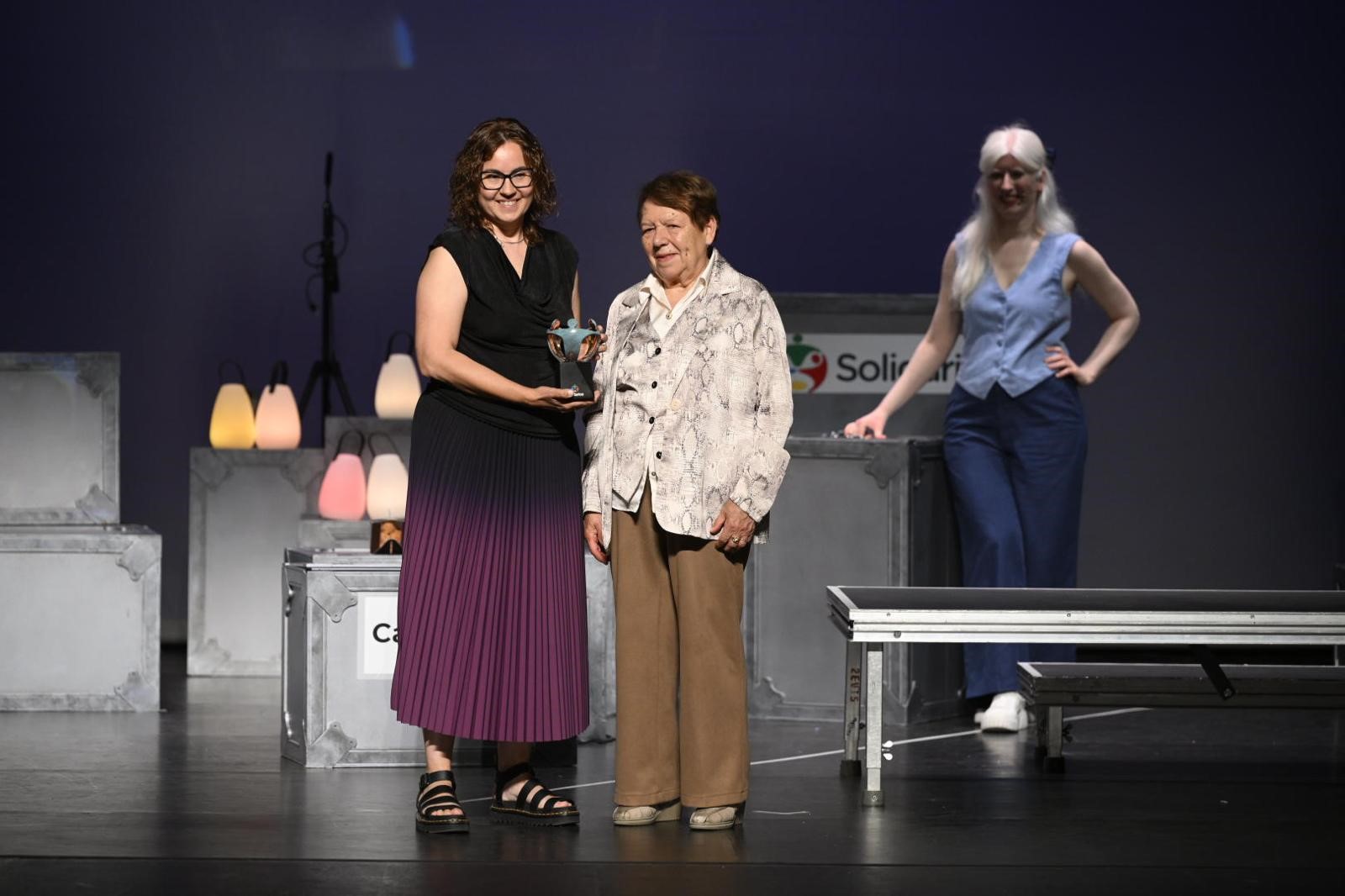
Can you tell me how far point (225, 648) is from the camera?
689 centimetres

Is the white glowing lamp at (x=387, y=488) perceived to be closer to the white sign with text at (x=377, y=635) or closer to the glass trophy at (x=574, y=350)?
the white sign with text at (x=377, y=635)

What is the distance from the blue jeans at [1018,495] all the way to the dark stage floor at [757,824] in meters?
0.46

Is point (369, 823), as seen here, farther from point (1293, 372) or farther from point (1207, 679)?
point (1293, 372)

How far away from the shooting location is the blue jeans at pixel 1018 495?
18.9ft

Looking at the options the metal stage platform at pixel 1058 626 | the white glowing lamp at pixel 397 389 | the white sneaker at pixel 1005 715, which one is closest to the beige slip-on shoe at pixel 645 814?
the metal stage platform at pixel 1058 626

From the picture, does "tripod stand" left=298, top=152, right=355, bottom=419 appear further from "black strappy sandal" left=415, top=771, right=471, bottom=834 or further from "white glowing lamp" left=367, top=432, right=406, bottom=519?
"black strappy sandal" left=415, top=771, right=471, bottom=834

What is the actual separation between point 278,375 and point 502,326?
387cm

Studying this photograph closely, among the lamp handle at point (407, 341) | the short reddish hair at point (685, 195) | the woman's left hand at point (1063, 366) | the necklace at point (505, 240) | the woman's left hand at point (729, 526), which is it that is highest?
the short reddish hair at point (685, 195)

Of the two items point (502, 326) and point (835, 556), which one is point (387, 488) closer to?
point (835, 556)

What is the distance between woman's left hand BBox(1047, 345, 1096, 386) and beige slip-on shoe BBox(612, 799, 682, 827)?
7.07ft

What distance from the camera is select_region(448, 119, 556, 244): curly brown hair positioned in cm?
410

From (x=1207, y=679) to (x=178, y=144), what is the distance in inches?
193

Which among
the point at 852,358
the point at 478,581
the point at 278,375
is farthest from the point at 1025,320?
the point at 278,375

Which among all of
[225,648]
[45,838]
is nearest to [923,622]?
[45,838]
